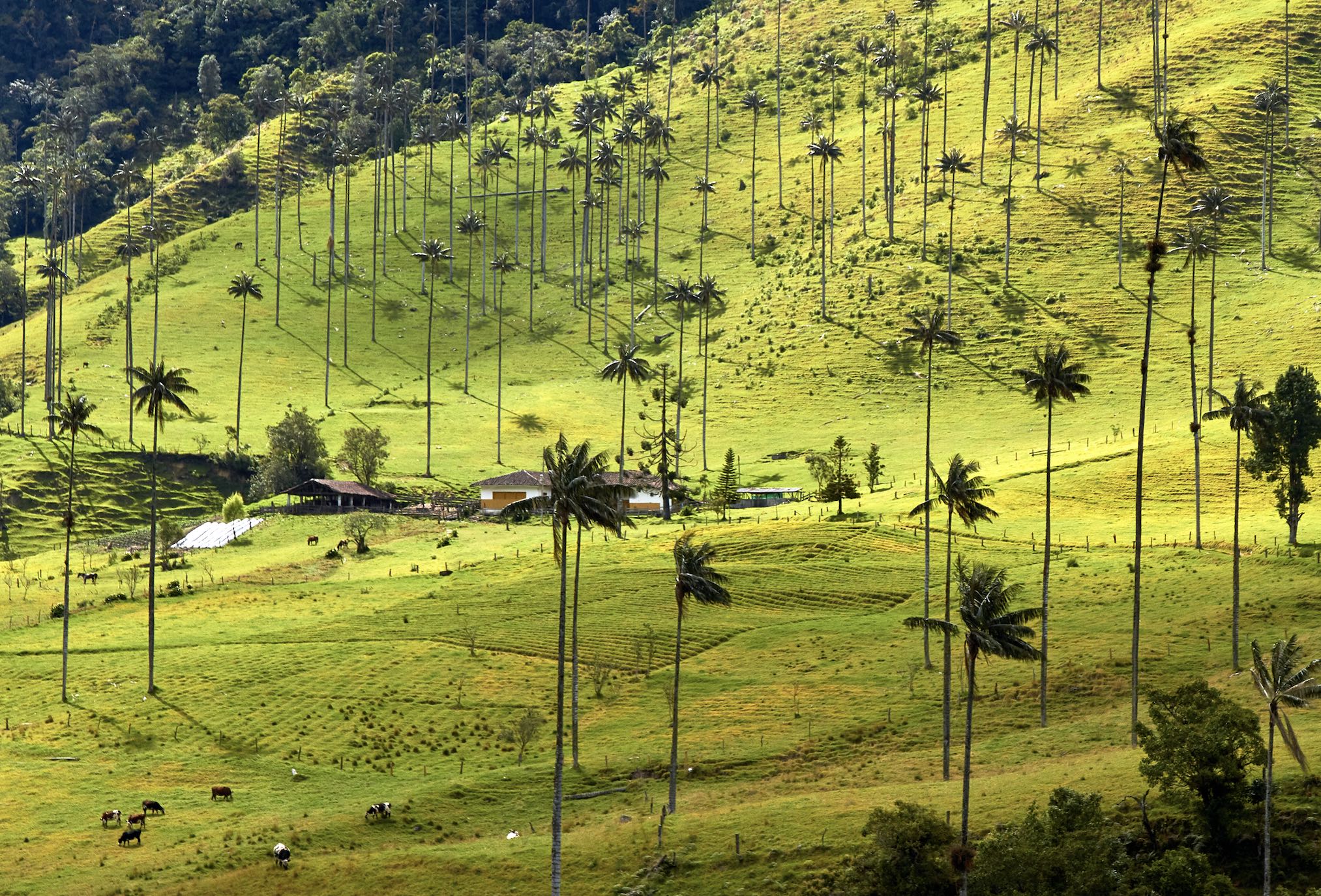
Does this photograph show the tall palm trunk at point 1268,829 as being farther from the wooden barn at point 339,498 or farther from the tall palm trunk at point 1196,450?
the wooden barn at point 339,498

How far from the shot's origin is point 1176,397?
524 feet

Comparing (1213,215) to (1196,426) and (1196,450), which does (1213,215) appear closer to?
(1196,450)

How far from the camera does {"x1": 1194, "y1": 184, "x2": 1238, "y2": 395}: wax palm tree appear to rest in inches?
5925

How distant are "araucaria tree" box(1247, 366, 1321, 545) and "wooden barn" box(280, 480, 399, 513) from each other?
82430mm

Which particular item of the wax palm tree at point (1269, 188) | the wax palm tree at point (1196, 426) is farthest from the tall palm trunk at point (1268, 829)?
the wax palm tree at point (1269, 188)

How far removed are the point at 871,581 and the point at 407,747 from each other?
39.6 meters

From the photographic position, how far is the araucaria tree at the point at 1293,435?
10906 cm

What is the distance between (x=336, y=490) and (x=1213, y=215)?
336ft

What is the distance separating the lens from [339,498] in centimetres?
15075

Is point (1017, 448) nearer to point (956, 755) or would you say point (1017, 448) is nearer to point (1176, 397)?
point (1176, 397)

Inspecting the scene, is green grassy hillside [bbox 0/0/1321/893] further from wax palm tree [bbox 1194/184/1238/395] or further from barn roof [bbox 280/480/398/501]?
barn roof [bbox 280/480/398/501]

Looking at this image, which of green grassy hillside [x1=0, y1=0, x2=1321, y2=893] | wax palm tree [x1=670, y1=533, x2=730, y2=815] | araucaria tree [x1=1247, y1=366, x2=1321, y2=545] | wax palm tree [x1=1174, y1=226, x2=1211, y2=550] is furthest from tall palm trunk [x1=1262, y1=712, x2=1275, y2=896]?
araucaria tree [x1=1247, y1=366, x2=1321, y2=545]

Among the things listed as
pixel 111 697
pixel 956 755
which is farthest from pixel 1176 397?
pixel 111 697

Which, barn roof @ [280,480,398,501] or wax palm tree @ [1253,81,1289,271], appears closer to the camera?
barn roof @ [280,480,398,501]
